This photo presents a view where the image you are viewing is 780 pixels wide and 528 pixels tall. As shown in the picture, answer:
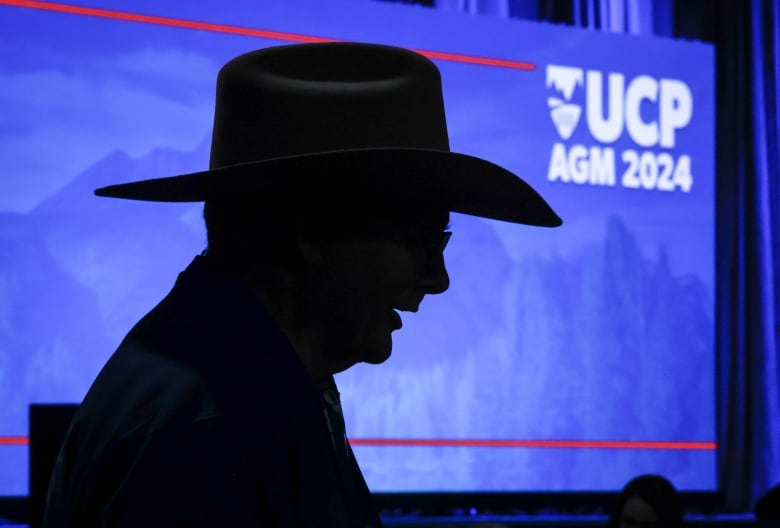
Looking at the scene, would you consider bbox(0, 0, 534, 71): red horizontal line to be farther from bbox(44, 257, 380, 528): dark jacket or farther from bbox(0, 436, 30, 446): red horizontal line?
bbox(44, 257, 380, 528): dark jacket

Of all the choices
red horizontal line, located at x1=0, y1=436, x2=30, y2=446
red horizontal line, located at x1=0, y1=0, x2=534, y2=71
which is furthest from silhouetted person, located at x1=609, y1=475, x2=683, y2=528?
red horizontal line, located at x1=0, y1=436, x2=30, y2=446

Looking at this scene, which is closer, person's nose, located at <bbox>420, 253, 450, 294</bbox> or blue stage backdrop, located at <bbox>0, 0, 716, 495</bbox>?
person's nose, located at <bbox>420, 253, 450, 294</bbox>

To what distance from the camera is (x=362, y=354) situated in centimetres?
88

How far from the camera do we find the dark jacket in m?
0.68

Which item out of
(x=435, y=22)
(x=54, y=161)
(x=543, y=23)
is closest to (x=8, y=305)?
(x=54, y=161)

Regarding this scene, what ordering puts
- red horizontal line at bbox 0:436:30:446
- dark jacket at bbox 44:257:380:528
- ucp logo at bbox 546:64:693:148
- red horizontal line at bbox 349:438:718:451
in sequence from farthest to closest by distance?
ucp logo at bbox 546:64:693:148 → red horizontal line at bbox 349:438:718:451 → red horizontal line at bbox 0:436:30:446 → dark jacket at bbox 44:257:380:528

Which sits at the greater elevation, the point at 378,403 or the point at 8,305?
the point at 8,305

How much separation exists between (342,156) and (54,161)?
7.22ft

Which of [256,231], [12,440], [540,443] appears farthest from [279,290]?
[540,443]

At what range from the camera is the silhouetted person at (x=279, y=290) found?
69cm

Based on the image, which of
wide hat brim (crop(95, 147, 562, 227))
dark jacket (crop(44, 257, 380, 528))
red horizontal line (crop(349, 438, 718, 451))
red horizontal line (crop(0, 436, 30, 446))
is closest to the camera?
dark jacket (crop(44, 257, 380, 528))

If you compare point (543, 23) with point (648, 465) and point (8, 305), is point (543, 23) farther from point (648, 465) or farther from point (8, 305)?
point (8, 305)

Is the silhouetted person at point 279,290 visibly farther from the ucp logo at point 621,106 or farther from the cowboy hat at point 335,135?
the ucp logo at point 621,106

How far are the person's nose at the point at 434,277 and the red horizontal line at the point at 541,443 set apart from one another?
86.0 inches
